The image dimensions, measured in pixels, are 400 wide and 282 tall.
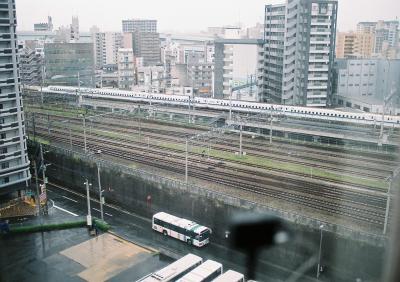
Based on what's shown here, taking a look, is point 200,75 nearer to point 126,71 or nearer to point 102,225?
point 126,71

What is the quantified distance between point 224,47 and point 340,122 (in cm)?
777

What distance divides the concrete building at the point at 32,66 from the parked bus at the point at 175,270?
15758 mm

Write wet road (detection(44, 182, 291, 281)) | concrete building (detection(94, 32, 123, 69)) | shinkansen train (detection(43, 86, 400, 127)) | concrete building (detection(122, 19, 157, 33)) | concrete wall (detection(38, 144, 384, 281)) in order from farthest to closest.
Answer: concrete building (detection(122, 19, 157, 33))
concrete building (detection(94, 32, 123, 69))
shinkansen train (detection(43, 86, 400, 127))
wet road (detection(44, 182, 291, 281))
concrete wall (detection(38, 144, 384, 281))

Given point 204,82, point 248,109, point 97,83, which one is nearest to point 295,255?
point 248,109

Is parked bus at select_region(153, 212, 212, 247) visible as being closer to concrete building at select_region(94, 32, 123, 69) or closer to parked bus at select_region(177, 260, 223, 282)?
parked bus at select_region(177, 260, 223, 282)

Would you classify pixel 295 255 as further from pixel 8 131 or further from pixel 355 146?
pixel 8 131

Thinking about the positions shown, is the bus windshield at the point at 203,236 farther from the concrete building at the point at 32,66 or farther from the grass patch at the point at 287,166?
the concrete building at the point at 32,66

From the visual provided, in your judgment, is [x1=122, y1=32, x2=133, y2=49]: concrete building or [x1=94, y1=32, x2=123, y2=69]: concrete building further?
[x1=94, y1=32, x2=123, y2=69]: concrete building

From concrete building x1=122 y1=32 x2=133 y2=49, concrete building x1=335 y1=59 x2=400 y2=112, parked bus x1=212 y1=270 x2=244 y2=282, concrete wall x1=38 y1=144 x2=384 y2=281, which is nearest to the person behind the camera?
parked bus x1=212 y1=270 x2=244 y2=282

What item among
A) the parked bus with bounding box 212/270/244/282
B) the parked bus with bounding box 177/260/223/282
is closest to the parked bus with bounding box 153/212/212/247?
the parked bus with bounding box 177/260/223/282

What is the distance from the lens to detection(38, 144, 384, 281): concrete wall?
446cm

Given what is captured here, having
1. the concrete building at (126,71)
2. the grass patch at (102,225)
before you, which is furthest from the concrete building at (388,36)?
the concrete building at (126,71)

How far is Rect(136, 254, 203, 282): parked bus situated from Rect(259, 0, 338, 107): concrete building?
8.53 meters

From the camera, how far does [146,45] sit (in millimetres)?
25516
